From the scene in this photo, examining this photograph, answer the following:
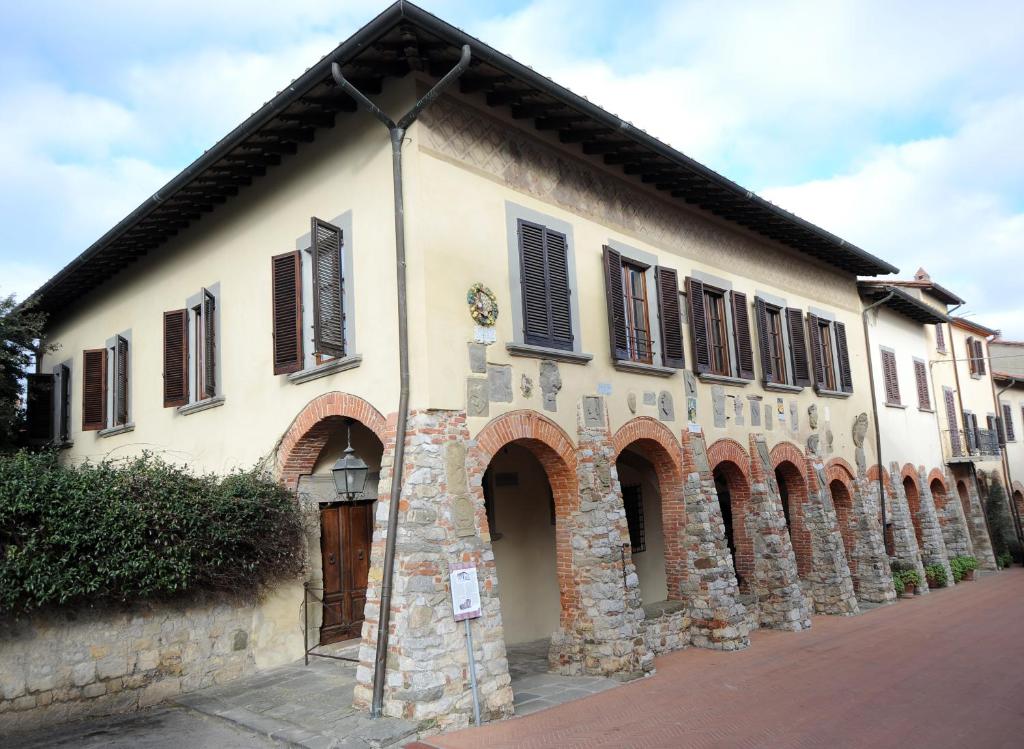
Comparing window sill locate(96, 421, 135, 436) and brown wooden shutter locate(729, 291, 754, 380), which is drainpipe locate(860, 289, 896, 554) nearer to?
brown wooden shutter locate(729, 291, 754, 380)

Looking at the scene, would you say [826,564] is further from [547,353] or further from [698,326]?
[547,353]

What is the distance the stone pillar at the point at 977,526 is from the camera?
2328cm

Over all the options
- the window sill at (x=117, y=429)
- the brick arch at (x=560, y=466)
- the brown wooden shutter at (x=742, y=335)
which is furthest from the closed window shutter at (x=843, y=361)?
the window sill at (x=117, y=429)

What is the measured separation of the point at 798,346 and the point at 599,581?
8.06 meters

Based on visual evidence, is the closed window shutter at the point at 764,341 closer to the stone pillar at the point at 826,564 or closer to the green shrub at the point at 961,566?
the stone pillar at the point at 826,564

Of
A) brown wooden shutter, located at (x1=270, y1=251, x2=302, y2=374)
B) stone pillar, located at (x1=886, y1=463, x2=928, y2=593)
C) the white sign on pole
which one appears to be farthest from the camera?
stone pillar, located at (x1=886, y1=463, x2=928, y2=593)

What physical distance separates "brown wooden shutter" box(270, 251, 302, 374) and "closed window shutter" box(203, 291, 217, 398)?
1.88m

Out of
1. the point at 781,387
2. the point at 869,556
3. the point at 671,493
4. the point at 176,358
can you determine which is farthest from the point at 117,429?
the point at 869,556

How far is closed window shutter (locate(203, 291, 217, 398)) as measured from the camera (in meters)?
11.2

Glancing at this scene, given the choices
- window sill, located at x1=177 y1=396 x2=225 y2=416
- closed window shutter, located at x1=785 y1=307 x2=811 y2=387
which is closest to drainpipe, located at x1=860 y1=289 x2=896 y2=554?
closed window shutter, located at x1=785 y1=307 x2=811 y2=387

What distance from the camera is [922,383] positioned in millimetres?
21953

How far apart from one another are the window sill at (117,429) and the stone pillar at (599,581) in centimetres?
796

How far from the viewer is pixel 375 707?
290 inches

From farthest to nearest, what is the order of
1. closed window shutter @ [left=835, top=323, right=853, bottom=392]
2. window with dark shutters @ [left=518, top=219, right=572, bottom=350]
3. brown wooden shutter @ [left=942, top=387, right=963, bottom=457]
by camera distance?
1. brown wooden shutter @ [left=942, top=387, right=963, bottom=457]
2. closed window shutter @ [left=835, top=323, right=853, bottom=392]
3. window with dark shutters @ [left=518, top=219, right=572, bottom=350]
